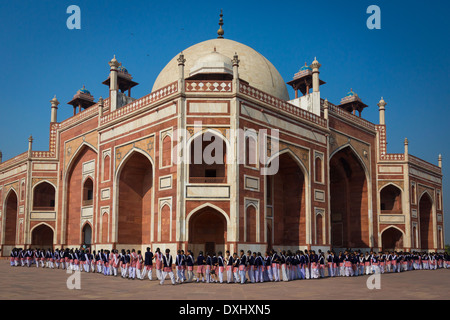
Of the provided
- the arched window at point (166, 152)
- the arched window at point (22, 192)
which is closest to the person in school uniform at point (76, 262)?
the arched window at point (166, 152)

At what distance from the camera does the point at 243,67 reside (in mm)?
28875

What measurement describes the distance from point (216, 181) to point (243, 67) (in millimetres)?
10877

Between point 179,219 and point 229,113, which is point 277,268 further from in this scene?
point 229,113

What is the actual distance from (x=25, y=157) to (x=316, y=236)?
868 inches

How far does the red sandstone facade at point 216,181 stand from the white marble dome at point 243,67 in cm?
100

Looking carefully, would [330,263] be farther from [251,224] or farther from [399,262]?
[399,262]

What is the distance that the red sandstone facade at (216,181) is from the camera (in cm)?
2041

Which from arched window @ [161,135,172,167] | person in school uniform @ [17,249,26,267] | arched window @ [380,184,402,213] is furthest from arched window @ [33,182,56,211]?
arched window @ [380,184,402,213]

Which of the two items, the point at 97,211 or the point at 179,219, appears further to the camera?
the point at 97,211

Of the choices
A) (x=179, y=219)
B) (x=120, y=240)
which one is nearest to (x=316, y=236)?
(x=179, y=219)
